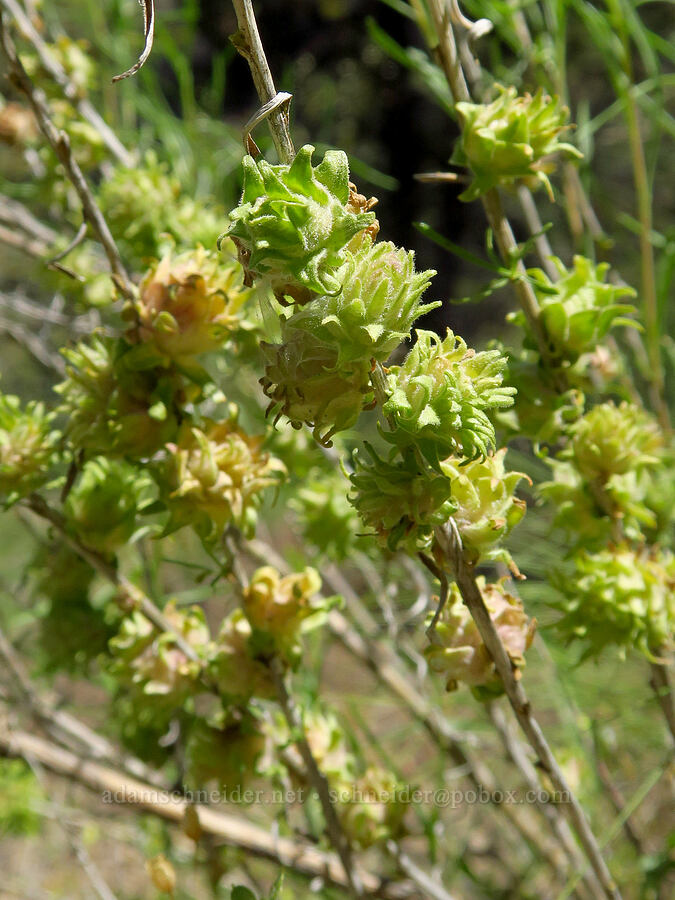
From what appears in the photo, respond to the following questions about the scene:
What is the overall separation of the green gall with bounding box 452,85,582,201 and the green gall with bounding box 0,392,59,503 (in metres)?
0.20

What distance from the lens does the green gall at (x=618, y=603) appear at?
33 cm

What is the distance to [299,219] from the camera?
183 mm

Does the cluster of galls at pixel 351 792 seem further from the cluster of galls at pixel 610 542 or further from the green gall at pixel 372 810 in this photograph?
the cluster of galls at pixel 610 542

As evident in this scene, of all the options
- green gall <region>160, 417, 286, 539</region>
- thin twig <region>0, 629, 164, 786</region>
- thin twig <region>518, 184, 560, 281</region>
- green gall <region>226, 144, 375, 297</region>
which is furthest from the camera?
thin twig <region>0, 629, 164, 786</region>

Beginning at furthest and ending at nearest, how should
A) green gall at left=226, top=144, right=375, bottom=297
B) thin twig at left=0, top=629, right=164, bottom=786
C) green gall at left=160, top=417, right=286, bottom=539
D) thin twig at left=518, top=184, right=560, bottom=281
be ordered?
thin twig at left=0, top=629, right=164, bottom=786 → thin twig at left=518, top=184, right=560, bottom=281 → green gall at left=160, top=417, right=286, bottom=539 → green gall at left=226, top=144, right=375, bottom=297

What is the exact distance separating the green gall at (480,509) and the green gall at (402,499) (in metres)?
0.02

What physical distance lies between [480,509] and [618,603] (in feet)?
0.39

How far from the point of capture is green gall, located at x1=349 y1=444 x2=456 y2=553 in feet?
0.71

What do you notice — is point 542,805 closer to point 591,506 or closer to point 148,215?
point 591,506

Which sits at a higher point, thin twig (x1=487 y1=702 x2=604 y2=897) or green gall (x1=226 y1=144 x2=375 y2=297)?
green gall (x1=226 y1=144 x2=375 y2=297)

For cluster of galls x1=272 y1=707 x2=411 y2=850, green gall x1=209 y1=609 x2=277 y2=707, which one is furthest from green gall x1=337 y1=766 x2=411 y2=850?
green gall x1=209 y1=609 x2=277 y2=707

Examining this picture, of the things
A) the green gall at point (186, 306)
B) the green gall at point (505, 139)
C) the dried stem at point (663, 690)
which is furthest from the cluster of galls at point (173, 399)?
the dried stem at point (663, 690)

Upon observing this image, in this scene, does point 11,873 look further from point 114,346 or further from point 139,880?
point 114,346

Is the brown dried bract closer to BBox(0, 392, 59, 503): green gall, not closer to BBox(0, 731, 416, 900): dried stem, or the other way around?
BBox(0, 392, 59, 503): green gall
